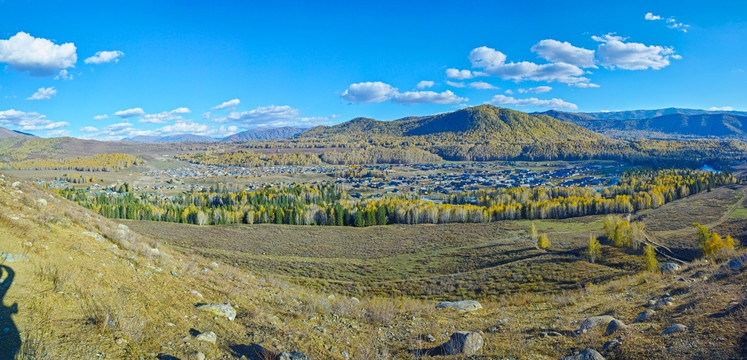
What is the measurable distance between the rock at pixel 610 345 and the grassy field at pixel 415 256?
81.6 feet

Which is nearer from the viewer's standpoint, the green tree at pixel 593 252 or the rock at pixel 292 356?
the rock at pixel 292 356

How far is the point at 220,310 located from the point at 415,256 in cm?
4824

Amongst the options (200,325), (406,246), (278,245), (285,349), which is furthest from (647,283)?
(278,245)

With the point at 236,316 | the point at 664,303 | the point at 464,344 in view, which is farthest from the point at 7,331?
the point at 664,303

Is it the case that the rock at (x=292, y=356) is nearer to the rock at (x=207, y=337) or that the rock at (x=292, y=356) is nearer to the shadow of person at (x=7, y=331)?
the rock at (x=207, y=337)

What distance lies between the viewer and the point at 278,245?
6381 centimetres

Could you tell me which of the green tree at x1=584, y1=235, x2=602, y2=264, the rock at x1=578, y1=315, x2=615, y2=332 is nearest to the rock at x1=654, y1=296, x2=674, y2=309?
the rock at x1=578, y1=315, x2=615, y2=332

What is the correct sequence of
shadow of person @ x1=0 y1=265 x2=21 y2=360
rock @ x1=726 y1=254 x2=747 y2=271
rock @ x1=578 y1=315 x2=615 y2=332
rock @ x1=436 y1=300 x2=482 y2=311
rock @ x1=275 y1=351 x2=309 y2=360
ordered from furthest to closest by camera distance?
1. rock @ x1=436 y1=300 x2=482 y2=311
2. rock @ x1=726 y1=254 x2=747 y2=271
3. rock @ x1=578 y1=315 x2=615 y2=332
4. rock @ x1=275 y1=351 x2=309 y2=360
5. shadow of person @ x1=0 y1=265 x2=21 y2=360

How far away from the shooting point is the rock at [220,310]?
10519mm

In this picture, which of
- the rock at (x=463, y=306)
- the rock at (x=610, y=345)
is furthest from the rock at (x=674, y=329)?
the rock at (x=463, y=306)

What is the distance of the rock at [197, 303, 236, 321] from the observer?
10.5 meters

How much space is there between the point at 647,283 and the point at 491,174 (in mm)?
187709

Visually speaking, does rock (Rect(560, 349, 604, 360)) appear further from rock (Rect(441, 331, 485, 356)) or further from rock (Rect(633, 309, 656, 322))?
rock (Rect(633, 309, 656, 322))

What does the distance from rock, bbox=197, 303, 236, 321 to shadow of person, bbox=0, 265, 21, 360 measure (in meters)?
4.07
